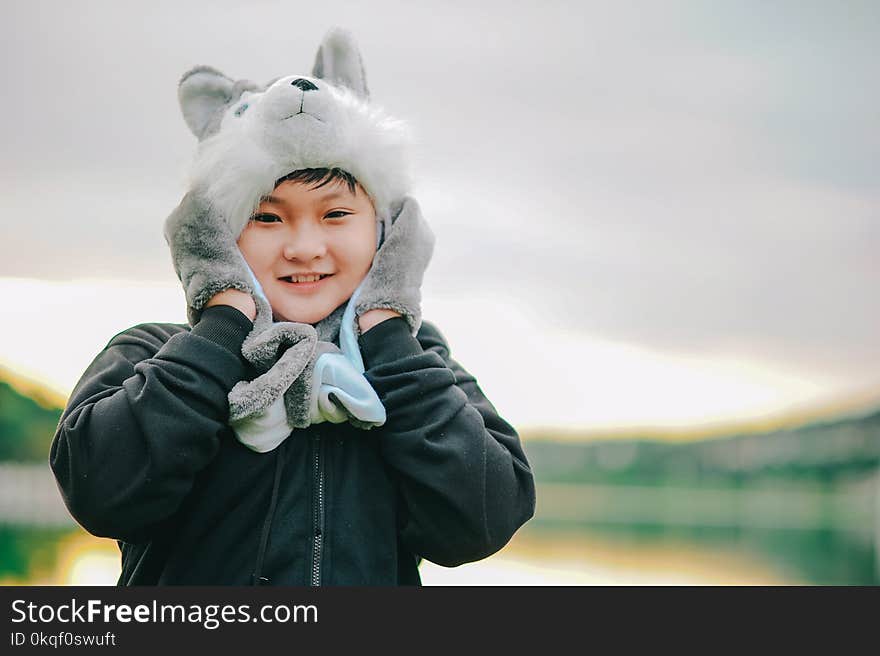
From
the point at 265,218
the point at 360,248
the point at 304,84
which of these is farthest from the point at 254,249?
the point at 304,84

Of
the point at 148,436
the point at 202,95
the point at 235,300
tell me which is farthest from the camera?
the point at 202,95

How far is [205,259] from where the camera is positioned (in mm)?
1520

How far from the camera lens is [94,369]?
1560mm

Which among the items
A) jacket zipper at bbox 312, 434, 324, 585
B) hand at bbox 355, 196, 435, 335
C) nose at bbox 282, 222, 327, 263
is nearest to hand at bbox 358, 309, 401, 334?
hand at bbox 355, 196, 435, 335

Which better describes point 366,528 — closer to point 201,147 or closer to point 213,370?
point 213,370

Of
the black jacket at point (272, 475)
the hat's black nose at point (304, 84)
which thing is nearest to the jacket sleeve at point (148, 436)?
the black jacket at point (272, 475)

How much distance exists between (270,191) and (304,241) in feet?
0.31

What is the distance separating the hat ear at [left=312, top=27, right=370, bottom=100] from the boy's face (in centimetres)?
24

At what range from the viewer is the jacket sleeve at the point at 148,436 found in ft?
4.57

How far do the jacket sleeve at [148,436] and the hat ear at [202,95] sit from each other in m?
0.41

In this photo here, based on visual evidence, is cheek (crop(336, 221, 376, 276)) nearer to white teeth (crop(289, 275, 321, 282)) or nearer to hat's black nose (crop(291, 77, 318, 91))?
white teeth (crop(289, 275, 321, 282))

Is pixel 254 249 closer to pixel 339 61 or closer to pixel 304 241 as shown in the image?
pixel 304 241

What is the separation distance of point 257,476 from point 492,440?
1.17 feet

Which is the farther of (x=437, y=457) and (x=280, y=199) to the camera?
(x=280, y=199)
